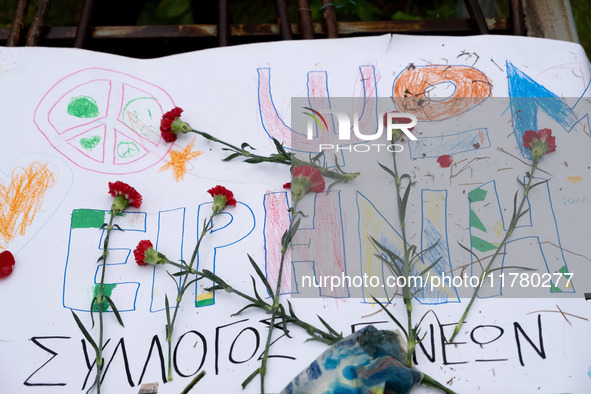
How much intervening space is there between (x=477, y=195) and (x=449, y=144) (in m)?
0.08

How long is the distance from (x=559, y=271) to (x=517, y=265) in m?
0.05

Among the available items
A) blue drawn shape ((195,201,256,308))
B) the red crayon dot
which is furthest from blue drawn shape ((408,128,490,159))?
blue drawn shape ((195,201,256,308))

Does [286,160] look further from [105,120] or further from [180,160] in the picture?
[105,120]

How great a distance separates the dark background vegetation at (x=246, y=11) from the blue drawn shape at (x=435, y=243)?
1.70 feet

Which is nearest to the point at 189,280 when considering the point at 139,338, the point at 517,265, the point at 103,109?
the point at 139,338

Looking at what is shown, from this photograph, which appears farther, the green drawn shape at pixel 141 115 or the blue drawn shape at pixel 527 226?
the green drawn shape at pixel 141 115

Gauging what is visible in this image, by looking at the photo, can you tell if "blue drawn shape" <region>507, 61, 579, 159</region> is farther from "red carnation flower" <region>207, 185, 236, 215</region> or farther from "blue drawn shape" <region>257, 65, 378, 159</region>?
"red carnation flower" <region>207, 185, 236, 215</region>

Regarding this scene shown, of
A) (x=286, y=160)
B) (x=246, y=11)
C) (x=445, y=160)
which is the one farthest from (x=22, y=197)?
(x=246, y=11)

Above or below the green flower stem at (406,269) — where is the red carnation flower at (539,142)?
above

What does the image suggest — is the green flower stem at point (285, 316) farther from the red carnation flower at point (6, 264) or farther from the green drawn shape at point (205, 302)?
the red carnation flower at point (6, 264)

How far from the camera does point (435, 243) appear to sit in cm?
72

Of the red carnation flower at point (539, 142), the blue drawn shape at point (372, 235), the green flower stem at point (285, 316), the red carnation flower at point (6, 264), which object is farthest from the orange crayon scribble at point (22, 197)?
the red carnation flower at point (539, 142)

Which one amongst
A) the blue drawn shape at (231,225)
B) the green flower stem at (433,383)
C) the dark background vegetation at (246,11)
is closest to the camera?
the green flower stem at (433,383)

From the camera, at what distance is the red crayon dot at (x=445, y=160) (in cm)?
77
